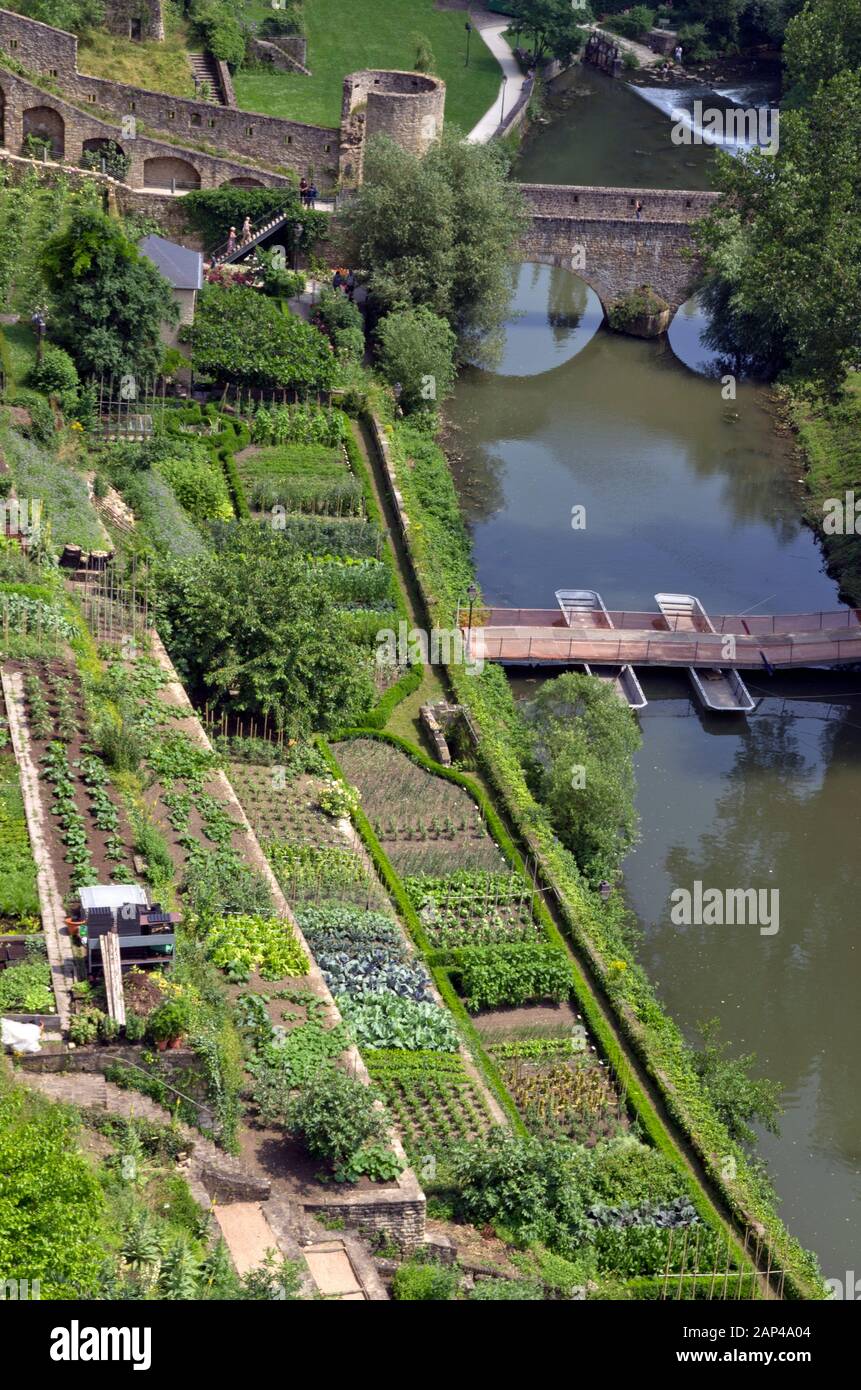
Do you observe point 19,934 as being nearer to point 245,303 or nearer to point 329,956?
point 329,956

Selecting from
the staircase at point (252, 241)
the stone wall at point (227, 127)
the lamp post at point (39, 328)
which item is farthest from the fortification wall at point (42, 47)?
the lamp post at point (39, 328)

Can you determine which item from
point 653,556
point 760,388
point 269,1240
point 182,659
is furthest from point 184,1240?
point 760,388

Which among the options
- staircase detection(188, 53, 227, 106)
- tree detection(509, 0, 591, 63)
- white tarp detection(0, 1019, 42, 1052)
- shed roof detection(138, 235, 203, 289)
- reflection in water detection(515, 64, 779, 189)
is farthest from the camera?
tree detection(509, 0, 591, 63)

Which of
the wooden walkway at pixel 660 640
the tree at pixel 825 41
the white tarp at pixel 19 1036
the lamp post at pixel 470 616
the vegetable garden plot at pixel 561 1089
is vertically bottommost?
the vegetable garden plot at pixel 561 1089

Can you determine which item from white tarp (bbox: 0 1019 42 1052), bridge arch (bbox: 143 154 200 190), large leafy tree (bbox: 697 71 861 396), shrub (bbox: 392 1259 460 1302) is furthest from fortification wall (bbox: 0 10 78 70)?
shrub (bbox: 392 1259 460 1302)

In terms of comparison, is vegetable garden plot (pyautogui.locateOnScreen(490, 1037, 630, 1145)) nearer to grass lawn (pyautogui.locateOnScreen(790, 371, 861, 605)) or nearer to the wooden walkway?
the wooden walkway

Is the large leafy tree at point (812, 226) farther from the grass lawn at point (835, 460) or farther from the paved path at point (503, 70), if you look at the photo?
the paved path at point (503, 70)
